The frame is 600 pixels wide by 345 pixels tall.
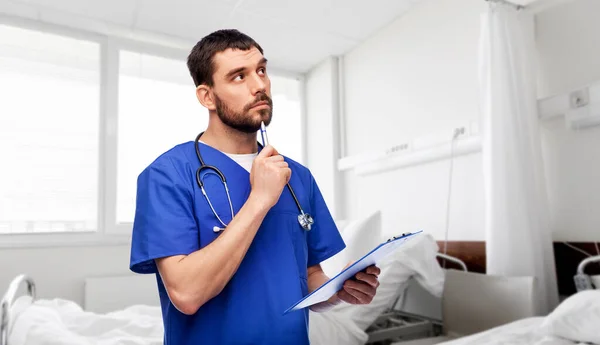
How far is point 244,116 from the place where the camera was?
2.59 ft

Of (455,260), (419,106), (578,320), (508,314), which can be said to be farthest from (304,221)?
(419,106)

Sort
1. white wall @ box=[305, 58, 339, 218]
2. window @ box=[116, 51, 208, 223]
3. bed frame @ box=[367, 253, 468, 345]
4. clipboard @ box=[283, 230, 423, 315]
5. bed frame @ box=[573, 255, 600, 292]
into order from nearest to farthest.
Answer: clipboard @ box=[283, 230, 423, 315], bed frame @ box=[573, 255, 600, 292], bed frame @ box=[367, 253, 468, 345], window @ box=[116, 51, 208, 223], white wall @ box=[305, 58, 339, 218]

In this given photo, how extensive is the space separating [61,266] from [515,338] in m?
2.75

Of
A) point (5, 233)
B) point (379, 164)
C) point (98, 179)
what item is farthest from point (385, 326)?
point (5, 233)

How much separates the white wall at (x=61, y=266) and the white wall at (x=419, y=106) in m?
1.82

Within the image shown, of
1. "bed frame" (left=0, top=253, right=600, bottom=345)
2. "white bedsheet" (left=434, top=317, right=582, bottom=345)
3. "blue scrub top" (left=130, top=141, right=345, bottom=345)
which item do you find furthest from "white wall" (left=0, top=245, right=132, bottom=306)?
"blue scrub top" (left=130, top=141, right=345, bottom=345)

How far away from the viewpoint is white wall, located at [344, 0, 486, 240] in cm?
247

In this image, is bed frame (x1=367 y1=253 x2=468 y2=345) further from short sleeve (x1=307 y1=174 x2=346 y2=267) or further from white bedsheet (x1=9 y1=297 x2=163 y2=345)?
short sleeve (x1=307 y1=174 x2=346 y2=267)

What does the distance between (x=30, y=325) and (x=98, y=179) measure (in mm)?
1730

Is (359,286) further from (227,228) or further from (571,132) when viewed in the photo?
(571,132)

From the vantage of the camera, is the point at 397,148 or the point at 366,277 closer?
the point at 366,277

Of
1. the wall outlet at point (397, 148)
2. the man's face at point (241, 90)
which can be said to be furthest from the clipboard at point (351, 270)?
the wall outlet at point (397, 148)

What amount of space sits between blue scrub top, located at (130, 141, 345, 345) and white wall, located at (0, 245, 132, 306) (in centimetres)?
256

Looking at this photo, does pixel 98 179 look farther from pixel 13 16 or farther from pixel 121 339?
pixel 121 339
